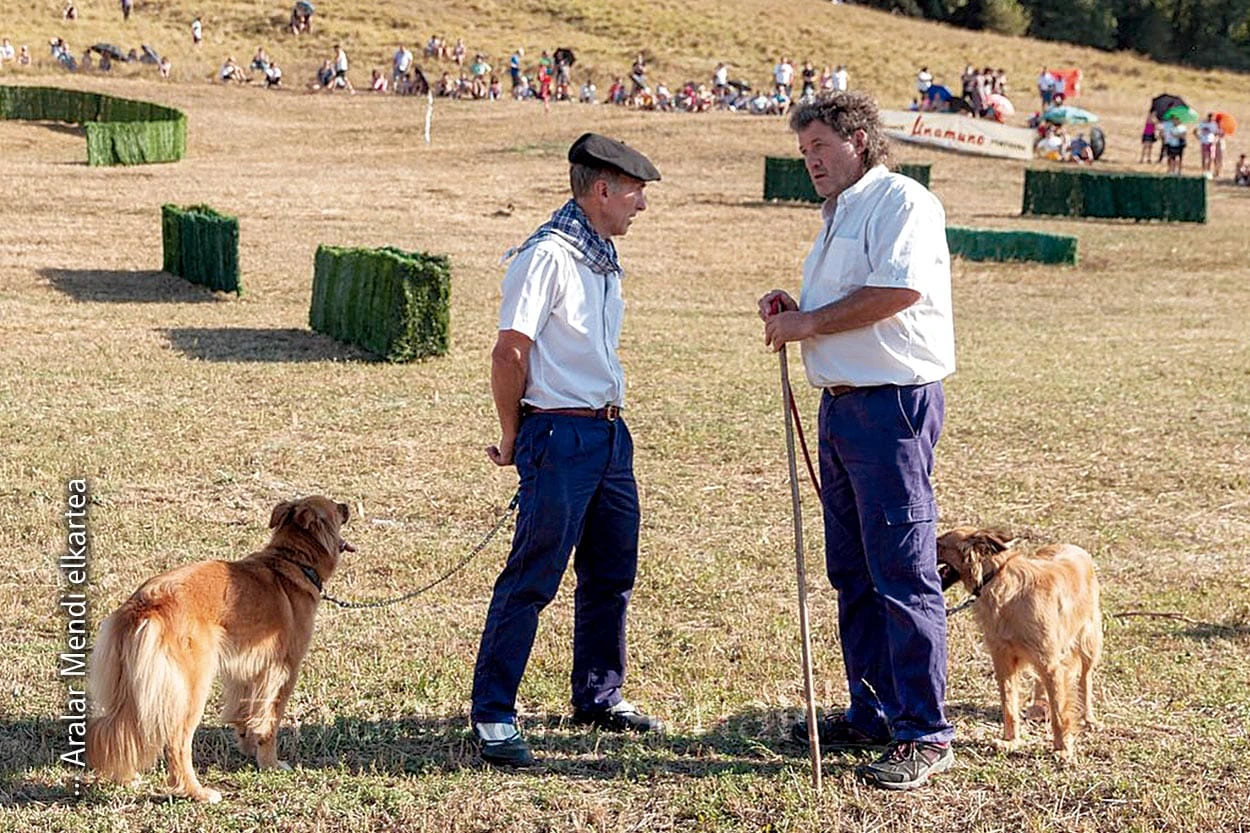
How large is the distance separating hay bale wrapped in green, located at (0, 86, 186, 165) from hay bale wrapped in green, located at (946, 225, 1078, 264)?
19.6 meters

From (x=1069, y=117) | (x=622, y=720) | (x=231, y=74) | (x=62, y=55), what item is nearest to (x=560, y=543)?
(x=622, y=720)

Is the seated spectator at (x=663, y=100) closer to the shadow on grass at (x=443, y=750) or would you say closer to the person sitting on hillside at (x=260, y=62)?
the person sitting on hillside at (x=260, y=62)

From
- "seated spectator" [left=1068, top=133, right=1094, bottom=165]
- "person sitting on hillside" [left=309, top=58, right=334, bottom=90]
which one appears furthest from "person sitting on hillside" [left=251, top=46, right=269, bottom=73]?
"seated spectator" [left=1068, top=133, right=1094, bottom=165]

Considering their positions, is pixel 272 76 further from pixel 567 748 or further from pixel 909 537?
pixel 909 537

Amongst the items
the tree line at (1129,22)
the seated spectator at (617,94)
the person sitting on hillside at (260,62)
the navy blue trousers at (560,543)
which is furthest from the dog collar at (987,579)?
the tree line at (1129,22)

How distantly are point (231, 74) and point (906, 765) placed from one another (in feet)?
168

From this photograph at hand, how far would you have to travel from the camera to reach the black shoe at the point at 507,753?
5406 millimetres

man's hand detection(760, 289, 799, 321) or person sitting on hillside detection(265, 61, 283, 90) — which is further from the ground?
person sitting on hillside detection(265, 61, 283, 90)

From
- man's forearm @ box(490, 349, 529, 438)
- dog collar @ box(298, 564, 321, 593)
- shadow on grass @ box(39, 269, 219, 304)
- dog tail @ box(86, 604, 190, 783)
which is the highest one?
man's forearm @ box(490, 349, 529, 438)

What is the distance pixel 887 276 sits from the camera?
497 centimetres

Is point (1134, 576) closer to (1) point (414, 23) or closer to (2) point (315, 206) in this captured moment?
(2) point (315, 206)

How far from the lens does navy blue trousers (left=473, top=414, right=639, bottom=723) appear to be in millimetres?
5309

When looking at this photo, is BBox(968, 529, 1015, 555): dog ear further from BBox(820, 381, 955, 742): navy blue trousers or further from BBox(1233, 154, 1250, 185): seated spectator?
BBox(1233, 154, 1250, 185): seated spectator

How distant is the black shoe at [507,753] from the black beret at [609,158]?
6.40 ft
